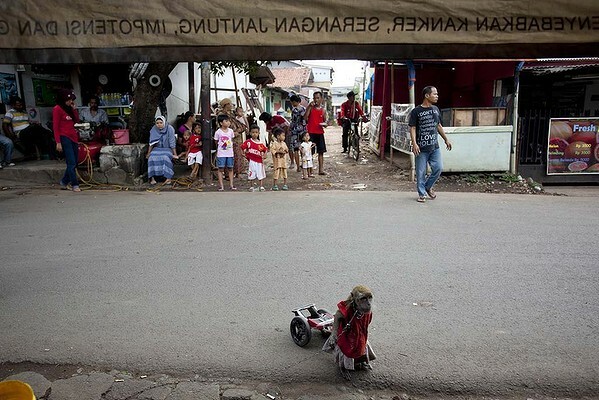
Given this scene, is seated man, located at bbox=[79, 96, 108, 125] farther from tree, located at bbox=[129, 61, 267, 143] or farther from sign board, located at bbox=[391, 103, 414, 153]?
sign board, located at bbox=[391, 103, 414, 153]

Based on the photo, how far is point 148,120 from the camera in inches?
436

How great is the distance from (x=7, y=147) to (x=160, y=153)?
341 cm

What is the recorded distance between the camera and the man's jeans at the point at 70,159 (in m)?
9.00

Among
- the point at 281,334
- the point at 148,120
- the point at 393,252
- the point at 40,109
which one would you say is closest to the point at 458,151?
the point at 393,252

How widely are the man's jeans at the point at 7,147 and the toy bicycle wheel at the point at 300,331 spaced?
31.0 feet

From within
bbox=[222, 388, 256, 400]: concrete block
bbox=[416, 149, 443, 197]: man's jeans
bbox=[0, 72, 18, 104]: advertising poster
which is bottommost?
bbox=[222, 388, 256, 400]: concrete block

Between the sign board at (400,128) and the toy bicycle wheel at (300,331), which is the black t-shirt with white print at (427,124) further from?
the toy bicycle wheel at (300,331)

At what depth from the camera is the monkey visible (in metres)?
3.03

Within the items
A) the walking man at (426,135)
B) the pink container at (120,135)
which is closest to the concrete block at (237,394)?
the walking man at (426,135)

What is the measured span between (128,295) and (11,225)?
3587 millimetres

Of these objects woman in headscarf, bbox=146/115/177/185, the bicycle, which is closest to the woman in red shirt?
woman in headscarf, bbox=146/115/177/185

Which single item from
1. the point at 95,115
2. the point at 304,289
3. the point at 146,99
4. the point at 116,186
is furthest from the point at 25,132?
the point at 304,289

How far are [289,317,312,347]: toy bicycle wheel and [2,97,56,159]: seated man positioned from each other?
10070 mm

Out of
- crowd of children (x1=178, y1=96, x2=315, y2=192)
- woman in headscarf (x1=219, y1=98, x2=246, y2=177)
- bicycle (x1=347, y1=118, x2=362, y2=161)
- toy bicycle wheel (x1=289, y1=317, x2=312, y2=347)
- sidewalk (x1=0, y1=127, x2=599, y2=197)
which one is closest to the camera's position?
toy bicycle wheel (x1=289, y1=317, x2=312, y2=347)
